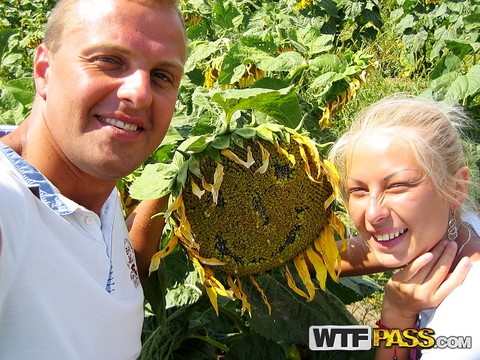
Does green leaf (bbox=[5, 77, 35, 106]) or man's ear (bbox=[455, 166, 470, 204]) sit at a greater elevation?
green leaf (bbox=[5, 77, 35, 106])

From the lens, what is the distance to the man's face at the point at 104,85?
1112mm

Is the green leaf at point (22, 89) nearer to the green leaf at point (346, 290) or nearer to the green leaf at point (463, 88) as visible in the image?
the green leaf at point (346, 290)

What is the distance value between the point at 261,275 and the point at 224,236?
178mm

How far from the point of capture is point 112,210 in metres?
1.32

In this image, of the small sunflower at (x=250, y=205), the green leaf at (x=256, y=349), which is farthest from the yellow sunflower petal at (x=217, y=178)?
the green leaf at (x=256, y=349)

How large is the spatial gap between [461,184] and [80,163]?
2.66 ft

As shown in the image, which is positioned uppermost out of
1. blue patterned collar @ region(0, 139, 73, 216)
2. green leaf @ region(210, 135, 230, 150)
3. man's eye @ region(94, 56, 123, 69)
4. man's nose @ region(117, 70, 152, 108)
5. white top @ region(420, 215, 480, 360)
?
man's eye @ region(94, 56, 123, 69)

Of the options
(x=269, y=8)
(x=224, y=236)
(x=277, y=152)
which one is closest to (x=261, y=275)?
(x=224, y=236)

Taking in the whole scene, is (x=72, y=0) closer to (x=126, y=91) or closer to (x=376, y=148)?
(x=126, y=91)

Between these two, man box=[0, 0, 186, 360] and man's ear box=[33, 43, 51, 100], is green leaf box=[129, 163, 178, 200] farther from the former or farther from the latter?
man's ear box=[33, 43, 51, 100]

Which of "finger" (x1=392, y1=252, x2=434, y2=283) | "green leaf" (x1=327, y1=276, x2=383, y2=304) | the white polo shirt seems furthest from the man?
"green leaf" (x1=327, y1=276, x2=383, y2=304)

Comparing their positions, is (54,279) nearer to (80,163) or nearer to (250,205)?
(80,163)

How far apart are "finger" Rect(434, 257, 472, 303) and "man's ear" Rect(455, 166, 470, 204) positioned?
0.46 feet

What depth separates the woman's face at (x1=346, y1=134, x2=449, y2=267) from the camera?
1.34m
